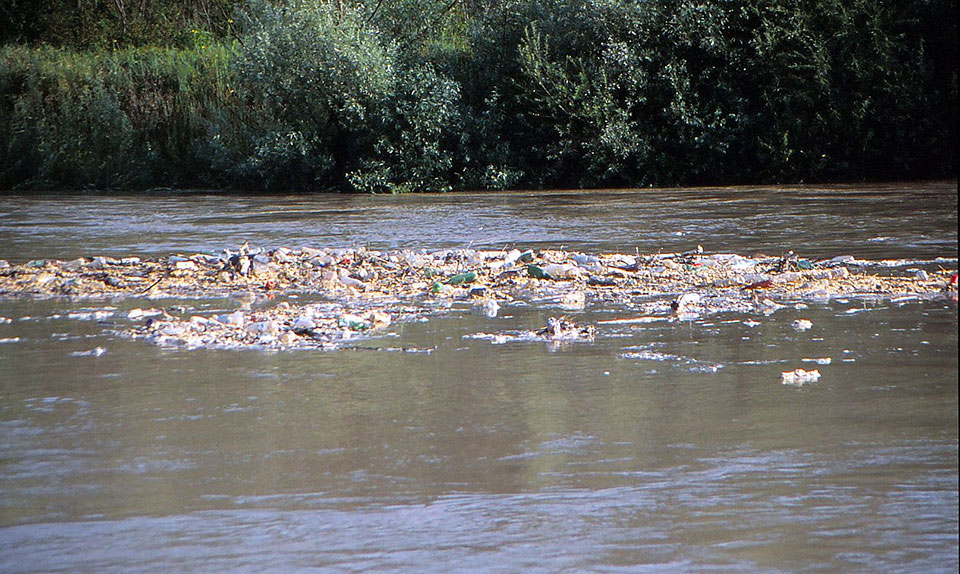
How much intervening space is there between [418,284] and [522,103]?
14.5 metres

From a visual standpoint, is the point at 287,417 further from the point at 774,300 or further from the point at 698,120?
the point at 698,120

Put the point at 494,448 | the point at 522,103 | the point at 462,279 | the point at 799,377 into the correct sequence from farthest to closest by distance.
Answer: the point at 522,103 → the point at 462,279 → the point at 799,377 → the point at 494,448

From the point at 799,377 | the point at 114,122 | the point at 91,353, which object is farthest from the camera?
the point at 114,122

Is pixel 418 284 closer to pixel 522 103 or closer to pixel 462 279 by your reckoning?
pixel 462 279

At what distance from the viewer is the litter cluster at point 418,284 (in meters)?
6.98

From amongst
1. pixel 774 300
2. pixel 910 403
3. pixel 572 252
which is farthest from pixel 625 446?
pixel 572 252

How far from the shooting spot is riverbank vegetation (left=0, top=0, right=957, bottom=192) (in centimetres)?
2086

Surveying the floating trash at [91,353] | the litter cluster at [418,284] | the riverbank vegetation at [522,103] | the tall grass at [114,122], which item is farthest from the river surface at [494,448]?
the tall grass at [114,122]

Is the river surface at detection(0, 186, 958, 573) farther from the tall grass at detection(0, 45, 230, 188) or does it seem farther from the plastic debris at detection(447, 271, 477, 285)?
the tall grass at detection(0, 45, 230, 188)

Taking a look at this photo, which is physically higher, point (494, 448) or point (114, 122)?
point (114, 122)

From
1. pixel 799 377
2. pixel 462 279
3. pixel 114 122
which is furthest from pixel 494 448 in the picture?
pixel 114 122

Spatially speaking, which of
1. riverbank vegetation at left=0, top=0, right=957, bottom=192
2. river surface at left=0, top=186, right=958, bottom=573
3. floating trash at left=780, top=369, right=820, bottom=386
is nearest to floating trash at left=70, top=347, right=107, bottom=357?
river surface at left=0, top=186, right=958, bottom=573

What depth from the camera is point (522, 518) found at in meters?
3.51

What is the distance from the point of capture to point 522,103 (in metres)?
22.8
